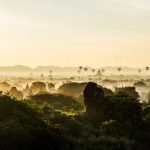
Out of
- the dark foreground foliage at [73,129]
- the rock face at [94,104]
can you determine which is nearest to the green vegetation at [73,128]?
the dark foreground foliage at [73,129]

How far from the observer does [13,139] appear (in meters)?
36.2

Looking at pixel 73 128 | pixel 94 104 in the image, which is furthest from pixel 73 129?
pixel 94 104

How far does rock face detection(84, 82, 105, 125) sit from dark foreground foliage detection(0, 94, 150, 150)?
2.33ft

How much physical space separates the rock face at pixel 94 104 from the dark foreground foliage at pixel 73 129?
71 centimetres

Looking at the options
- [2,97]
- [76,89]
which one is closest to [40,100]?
[2,97]

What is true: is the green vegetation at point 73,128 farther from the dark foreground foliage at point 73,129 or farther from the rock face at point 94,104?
the rock face at point 94,104

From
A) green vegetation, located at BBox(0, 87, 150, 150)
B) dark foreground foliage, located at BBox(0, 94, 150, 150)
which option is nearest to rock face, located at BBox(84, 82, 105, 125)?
green vegetation, located at BBox(0, 87, 150, 150)

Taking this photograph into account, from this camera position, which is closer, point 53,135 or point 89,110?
point 53,135

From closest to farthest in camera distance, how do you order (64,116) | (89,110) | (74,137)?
1. (74,137)
2. (64,116)
3. (89,110)

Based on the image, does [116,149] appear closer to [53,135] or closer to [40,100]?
[53,135]

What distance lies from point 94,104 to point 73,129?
769 cm

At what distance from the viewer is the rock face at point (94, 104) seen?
50741 mm

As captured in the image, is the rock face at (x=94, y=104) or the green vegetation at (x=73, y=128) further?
the rock face at (x=94, y=104)

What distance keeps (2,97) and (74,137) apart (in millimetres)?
9006
